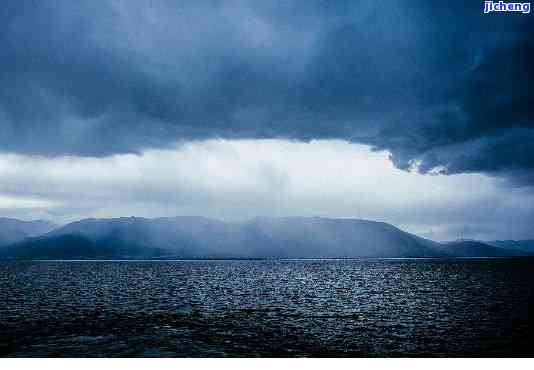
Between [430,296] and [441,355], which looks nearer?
[441,355]

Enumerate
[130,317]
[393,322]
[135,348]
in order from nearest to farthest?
[135,348] → [393,322] → [130,317]

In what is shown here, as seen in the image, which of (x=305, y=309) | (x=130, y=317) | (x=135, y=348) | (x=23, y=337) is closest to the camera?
(x=135, y=348)

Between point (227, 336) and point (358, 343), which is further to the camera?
point (227, 336)

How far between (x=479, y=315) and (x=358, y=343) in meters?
27.4

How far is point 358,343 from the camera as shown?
125 feet

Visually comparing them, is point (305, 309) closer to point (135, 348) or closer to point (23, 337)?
point (135, 348)

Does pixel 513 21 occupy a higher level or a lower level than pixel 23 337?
higher
